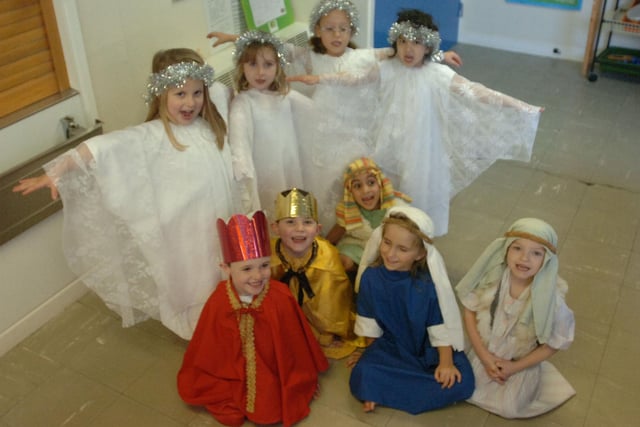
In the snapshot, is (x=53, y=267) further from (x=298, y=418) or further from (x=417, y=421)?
(x=417, y=421)

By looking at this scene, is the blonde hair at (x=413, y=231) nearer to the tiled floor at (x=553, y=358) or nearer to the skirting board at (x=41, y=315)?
the tiled floor at (x=553, y=358)

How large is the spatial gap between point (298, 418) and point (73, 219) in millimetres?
1032

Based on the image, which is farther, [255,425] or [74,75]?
[74,75]

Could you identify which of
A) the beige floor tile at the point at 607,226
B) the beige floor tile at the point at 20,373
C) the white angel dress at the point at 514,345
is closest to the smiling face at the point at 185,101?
the beige floor tile at the point at 20,373

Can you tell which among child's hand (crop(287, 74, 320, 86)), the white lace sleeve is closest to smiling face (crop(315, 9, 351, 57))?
child's hand (crop(287, 74, 320, 86))

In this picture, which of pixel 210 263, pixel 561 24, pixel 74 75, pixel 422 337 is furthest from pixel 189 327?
pixel 561 24

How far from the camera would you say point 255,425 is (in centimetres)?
234

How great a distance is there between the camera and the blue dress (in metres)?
2.35

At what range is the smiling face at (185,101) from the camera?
2.34 m

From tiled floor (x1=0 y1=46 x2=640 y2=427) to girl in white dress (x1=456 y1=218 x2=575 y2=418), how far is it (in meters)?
0.07

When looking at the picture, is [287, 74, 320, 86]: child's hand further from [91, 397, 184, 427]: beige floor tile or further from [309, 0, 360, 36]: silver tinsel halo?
[91, 397, 184, 427]: beige floor tile

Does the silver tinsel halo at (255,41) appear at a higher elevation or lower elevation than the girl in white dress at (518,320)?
higher

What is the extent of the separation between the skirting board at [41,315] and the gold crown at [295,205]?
999 mm

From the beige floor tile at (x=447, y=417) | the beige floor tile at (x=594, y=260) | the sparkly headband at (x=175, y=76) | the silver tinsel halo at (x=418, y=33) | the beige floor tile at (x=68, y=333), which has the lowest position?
the beige floor tile at (x=447, y=417)
